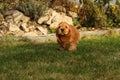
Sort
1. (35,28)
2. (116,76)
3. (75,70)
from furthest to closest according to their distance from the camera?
(35,28), (75,70), (116,76)

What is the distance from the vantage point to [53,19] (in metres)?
16.5

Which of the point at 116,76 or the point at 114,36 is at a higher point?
the point at 116,76

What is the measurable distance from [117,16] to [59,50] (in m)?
6.18

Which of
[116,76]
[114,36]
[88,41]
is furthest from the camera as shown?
[114,36]

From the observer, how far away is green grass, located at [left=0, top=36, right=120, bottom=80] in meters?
8.59

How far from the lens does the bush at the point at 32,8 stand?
16375 millimetres

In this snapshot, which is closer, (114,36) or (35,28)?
(114,36)

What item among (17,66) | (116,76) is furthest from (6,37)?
(116,76)

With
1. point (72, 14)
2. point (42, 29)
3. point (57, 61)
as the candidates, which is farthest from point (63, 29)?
point (72, 14)

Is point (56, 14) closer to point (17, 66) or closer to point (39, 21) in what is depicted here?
point (39, 21)

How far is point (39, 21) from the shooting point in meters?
16.4

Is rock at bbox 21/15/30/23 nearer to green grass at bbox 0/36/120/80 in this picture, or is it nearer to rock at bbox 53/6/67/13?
rock at bbox 53/6/67/13

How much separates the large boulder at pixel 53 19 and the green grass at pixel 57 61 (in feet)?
9.44

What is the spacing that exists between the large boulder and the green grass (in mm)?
2876
